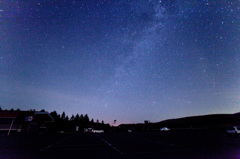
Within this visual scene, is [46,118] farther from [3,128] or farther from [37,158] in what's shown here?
[37,158]

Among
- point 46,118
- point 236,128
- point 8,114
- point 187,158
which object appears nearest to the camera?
point 187,158

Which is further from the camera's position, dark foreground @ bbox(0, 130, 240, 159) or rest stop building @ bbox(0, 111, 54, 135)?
rest stop building @ bbox(0, 111, 54, 135)

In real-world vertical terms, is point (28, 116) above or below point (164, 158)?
above

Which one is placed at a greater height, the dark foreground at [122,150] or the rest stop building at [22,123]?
the rest stop building at [22,123]

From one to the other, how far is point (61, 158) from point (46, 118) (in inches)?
1668

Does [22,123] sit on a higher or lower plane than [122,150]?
higher

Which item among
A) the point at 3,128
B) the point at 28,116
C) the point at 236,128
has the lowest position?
the point at 236,128

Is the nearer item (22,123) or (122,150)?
(122,150)

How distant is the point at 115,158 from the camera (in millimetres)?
7121

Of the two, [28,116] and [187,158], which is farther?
[28,116]

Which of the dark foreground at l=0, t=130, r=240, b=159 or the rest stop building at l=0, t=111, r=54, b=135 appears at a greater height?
the rest stop building at l=0, t=111, r=54, b=135

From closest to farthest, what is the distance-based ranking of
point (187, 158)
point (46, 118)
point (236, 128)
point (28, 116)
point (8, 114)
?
1. point (187, 158)
2. point (236, 128)
3. point (8, 114)
4. point (28, 116)
5. point (46, 118)

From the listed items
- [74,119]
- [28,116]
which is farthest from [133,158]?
[74,119]

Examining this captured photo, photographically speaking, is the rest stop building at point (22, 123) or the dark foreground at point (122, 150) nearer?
the dark foreground at point (122, 150)
